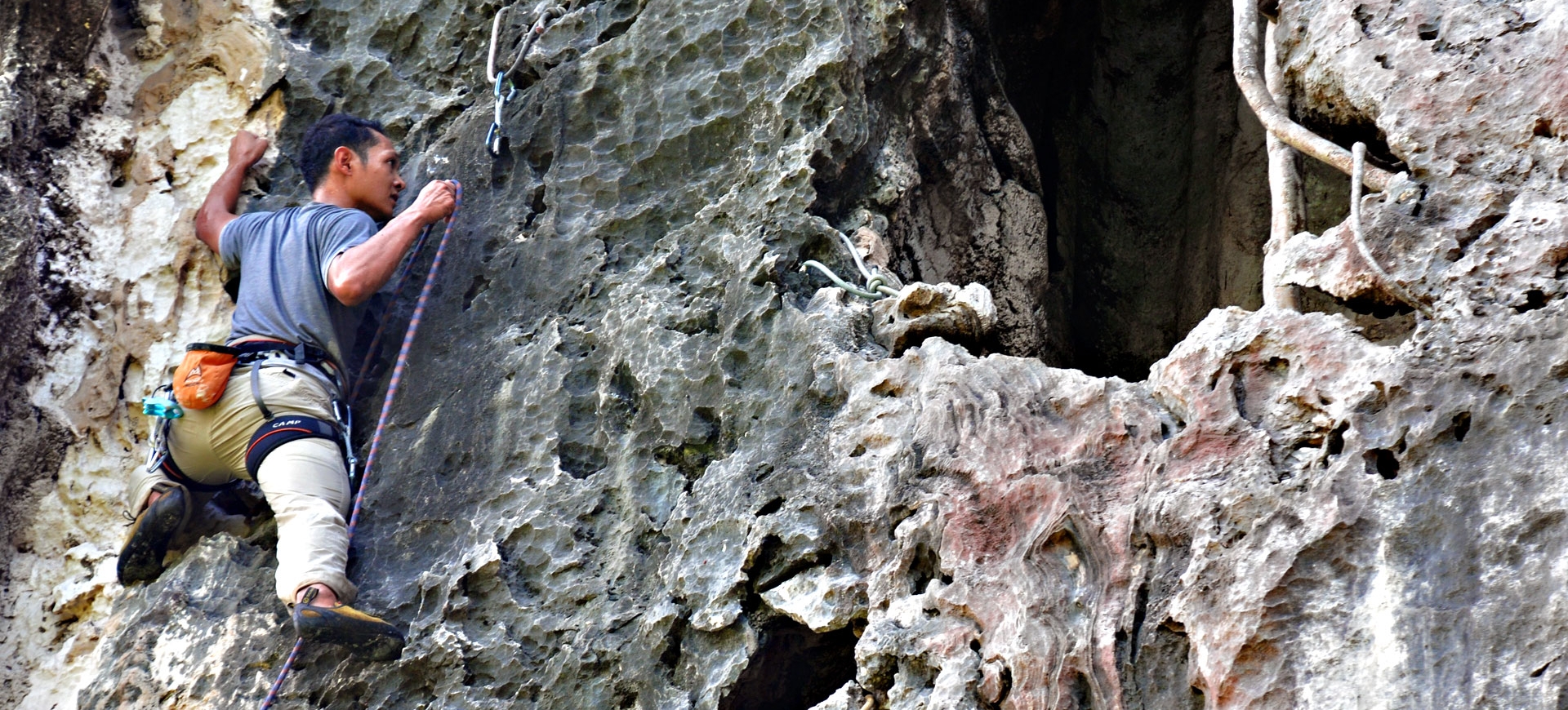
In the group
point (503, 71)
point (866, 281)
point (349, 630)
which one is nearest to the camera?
point (349, 630)

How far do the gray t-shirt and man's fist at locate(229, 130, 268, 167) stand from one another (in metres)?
0.50

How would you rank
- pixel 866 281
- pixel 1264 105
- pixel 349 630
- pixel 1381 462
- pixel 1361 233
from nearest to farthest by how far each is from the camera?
pixel 1381 462 < pixel 1361 233 < pixel 349 630 < pixel 1264 105 < pixel 866 281

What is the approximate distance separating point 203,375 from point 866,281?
5.87ft

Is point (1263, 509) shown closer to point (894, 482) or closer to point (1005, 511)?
point (1005, 511)

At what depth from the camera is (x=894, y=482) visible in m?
3.14

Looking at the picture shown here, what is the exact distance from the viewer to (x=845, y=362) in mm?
3432

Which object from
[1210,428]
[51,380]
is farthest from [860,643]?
[51,380]

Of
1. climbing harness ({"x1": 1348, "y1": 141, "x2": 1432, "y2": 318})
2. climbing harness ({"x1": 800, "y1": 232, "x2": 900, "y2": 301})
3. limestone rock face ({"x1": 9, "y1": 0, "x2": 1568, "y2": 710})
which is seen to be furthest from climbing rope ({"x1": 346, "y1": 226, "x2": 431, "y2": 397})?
climbing harness ({"x1": 1348, "y1": 141, "x2": 1432, "y2": 318})

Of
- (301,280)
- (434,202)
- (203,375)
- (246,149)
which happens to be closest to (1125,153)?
(434,202)

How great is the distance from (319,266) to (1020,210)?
218 cm

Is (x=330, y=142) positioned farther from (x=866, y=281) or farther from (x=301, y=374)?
(x=866, y=281)

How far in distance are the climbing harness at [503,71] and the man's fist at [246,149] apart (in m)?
0.77

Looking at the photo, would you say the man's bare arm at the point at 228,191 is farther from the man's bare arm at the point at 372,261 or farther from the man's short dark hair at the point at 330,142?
the man's bare arm at the point at 372,261

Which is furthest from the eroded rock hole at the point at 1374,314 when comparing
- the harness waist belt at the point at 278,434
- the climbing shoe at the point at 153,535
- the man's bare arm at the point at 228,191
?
the man's bare arm at the point at 228,191
